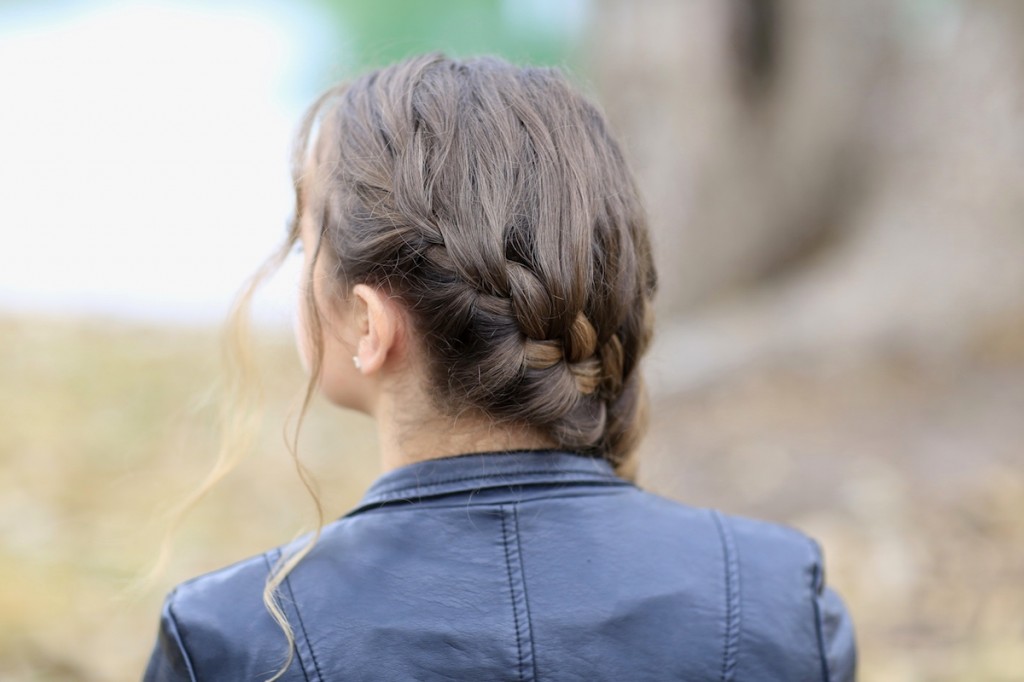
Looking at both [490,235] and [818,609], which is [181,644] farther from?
[818,609]

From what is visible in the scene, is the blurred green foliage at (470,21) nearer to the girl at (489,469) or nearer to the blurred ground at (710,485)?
the blurred ground at (710,485)

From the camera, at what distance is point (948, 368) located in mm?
4145

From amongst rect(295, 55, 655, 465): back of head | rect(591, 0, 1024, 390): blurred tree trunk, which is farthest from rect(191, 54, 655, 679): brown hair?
rect(591, 0, 1024, 390): blurred tree trunk

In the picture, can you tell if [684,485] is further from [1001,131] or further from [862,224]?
[1001,131]

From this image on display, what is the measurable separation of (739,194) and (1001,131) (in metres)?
1.26

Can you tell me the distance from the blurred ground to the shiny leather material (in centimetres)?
129

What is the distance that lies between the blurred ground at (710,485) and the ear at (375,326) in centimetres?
141

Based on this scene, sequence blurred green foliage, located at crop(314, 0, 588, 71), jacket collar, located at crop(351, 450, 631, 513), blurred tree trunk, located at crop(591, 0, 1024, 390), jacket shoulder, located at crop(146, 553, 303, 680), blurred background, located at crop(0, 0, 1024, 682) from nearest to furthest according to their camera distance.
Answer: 1. jacket shoulder, located at crop(146, 553, 303, 680)
2. jacket collar, located at crop(351, 450, 631, 513)
3. blurred background, located at crop(0, 0, 1024, 682)
4. blurred tree trunk, located at crop(591, 0, 1024, 390)
5. blurred green foliage, located at crop(314, 0, 588, 71)

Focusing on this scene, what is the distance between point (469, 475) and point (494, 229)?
0.31 m

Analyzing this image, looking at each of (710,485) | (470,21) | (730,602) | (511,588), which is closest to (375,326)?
(511,588)

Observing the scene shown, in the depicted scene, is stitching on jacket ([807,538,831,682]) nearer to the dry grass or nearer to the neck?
the neck

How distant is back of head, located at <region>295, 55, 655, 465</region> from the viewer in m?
1.31

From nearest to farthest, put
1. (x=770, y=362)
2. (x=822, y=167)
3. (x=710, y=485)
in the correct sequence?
(x=710, y=485) → (x=770, y=362) → (x=822, y=167)

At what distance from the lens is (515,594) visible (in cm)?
128
